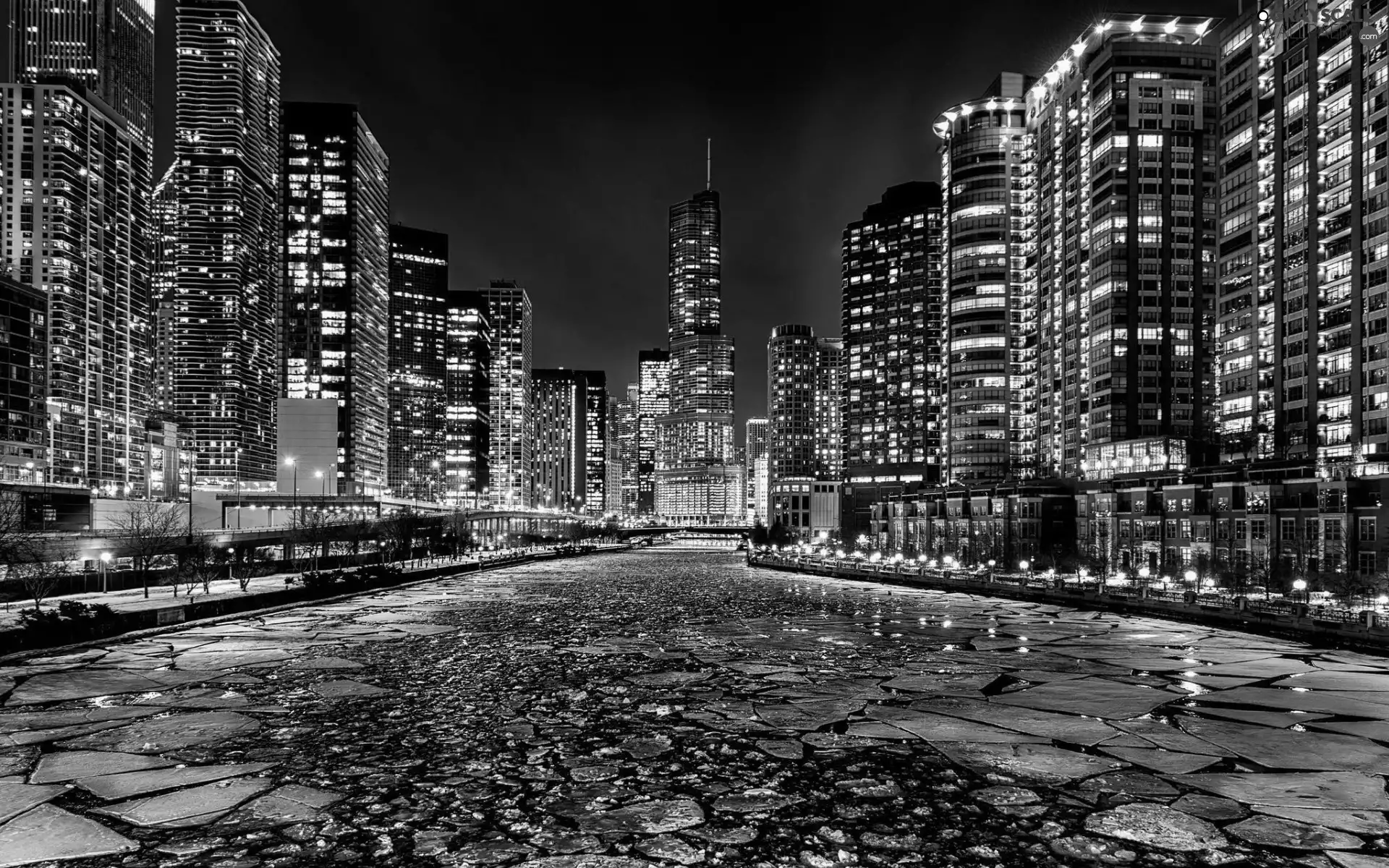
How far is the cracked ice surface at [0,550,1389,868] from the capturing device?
14.4m

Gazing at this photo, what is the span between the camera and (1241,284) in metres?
115

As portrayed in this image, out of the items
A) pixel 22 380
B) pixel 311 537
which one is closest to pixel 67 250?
pixel 22 380

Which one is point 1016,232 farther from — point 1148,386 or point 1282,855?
point 1282,855

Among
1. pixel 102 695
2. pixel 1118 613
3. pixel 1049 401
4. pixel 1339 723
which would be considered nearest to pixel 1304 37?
pixel 1049 401

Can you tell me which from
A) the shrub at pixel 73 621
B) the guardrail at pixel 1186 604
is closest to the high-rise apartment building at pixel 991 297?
the guardrail at pixel 1186 604

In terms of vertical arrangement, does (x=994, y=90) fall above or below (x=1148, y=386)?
above

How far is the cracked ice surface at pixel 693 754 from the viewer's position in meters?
14.4

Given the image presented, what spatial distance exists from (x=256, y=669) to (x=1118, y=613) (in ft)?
141

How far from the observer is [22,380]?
13850 centimetres

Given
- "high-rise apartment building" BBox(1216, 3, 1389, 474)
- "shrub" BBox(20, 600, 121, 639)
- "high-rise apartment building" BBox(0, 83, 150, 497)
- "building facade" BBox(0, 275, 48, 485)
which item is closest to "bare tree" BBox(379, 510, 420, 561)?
"building facade" BBox(0, 275, 48, 485)

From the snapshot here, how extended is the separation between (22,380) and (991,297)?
158 metres

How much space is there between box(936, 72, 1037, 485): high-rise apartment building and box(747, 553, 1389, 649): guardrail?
92048mm

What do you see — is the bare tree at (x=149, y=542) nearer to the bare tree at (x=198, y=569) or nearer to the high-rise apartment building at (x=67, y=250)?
the bare tree at (x=198, y=569)

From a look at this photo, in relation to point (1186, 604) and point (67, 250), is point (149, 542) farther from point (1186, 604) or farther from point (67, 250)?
point (67, 250)
